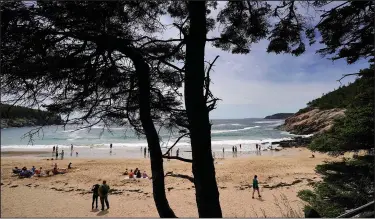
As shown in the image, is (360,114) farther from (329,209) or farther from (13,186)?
(13,186)

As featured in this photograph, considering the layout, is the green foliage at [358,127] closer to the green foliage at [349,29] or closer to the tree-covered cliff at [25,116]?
the green foliage at [349,29]

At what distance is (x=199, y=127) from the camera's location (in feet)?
9.52

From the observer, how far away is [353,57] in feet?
16.9

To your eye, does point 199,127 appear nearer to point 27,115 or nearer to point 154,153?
point 154,153

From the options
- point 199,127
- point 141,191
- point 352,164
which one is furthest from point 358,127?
point 141,191

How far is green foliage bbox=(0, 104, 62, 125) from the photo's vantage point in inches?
141

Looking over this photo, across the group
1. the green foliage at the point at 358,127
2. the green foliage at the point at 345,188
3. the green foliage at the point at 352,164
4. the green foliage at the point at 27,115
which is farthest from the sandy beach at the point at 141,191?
the green foliage at the point at 27,115

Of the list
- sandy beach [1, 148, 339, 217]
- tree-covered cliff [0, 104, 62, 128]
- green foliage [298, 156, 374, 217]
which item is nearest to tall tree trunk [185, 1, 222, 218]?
tree-covered cliff [0, 104, 62, 128]

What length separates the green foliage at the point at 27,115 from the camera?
3586 mm

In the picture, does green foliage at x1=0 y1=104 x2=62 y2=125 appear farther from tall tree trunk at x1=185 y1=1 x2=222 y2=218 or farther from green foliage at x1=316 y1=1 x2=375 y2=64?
green foliage at x1=316 y1=1 x2=375 y2=64

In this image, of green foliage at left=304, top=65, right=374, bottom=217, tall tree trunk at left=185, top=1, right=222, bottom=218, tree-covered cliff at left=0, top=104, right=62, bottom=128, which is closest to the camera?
tall tree trunk at left=185, top=1, right=222, bottom=218

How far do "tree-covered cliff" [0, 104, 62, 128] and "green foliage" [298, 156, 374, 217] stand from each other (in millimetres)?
5931

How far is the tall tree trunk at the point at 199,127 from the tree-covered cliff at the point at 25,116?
6.35 ft

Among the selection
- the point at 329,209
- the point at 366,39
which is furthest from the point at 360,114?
the point at 366,39
